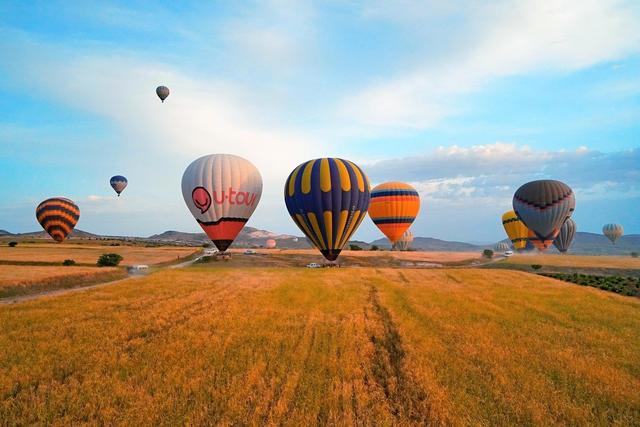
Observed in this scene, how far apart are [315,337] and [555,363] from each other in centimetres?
681

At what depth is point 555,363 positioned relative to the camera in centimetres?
965

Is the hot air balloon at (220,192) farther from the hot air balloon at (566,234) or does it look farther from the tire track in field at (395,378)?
the hot air balloon at (566,234)

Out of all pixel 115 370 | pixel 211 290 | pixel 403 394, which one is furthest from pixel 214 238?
pixel 403 394

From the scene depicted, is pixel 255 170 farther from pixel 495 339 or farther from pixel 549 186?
pixel 549 186

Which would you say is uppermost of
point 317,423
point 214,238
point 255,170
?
point 255,170

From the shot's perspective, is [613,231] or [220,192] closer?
[220,192]

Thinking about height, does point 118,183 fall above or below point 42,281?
above

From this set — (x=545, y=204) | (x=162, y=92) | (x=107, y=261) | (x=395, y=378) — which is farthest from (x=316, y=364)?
(x=545, y=204)

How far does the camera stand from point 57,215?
72688 mm

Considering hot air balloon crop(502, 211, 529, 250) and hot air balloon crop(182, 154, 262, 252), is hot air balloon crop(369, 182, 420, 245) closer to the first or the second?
hot air balloon crop(182, 154, 262, 252)

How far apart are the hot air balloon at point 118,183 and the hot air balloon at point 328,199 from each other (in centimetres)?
5560

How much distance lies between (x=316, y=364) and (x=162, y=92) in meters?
51.5

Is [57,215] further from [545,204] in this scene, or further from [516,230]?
[516,230]

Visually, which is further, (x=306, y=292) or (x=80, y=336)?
(x=306, y=292)
